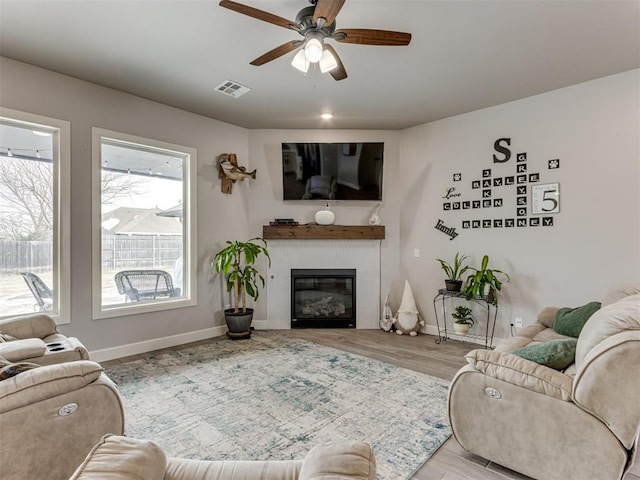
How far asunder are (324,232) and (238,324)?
1.68 meters

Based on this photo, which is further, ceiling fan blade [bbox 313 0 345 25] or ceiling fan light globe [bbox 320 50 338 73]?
ceiling fan light globe [bbox 320 50 338 73]

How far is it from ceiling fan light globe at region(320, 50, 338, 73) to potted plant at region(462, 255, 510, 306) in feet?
9.03

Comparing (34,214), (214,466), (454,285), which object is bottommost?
(214,466)

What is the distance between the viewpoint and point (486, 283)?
3.91 m

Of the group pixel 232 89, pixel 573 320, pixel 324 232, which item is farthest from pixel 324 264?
pixel 573 320

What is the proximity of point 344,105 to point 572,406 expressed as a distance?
3505 mm

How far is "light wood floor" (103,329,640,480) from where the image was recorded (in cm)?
182

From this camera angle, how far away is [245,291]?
15.1 feet

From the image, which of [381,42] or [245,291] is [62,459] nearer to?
[381,42]

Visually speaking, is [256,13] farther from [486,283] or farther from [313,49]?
[486,283]

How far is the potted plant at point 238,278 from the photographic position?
4266 mm

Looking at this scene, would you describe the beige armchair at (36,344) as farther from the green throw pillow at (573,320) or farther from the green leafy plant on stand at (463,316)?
the green leafy plant on stand at (463,316)

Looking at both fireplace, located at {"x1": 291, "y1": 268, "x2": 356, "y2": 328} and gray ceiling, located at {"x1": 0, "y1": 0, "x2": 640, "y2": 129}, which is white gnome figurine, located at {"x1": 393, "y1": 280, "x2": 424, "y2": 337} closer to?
fireplace, located at {"x1": 291, "y1": 268, "x2": 356, "y2": 328}

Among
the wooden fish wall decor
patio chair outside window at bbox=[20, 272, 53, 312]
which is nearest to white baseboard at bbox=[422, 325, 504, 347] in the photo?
the wooden fish wall decor
